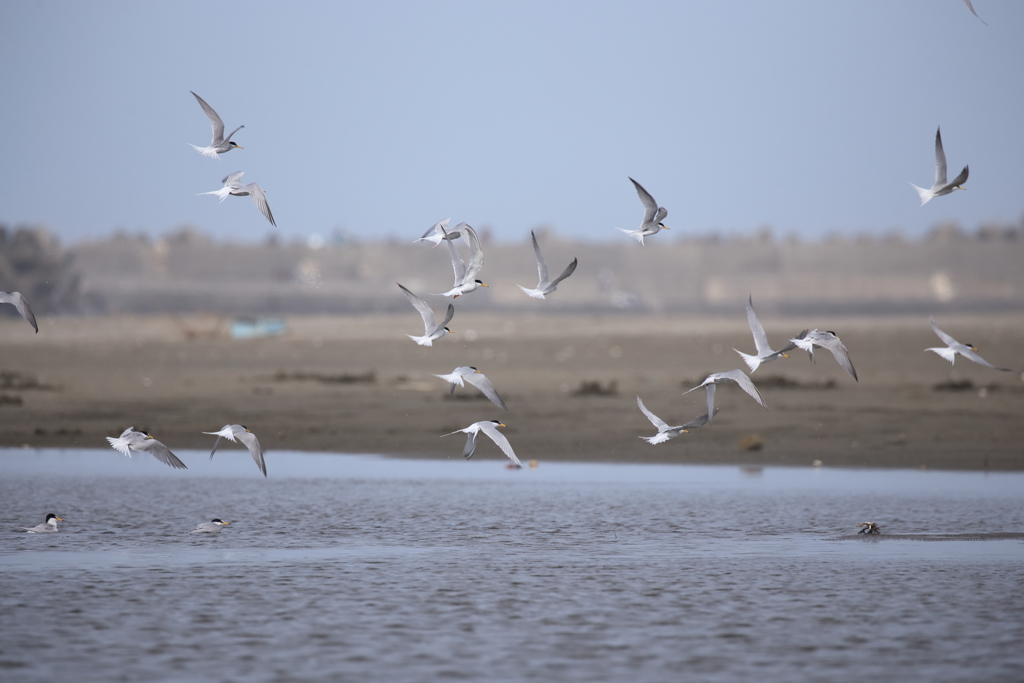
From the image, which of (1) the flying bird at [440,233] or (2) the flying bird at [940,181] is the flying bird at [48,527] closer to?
(1) the flying bird at [440,233]

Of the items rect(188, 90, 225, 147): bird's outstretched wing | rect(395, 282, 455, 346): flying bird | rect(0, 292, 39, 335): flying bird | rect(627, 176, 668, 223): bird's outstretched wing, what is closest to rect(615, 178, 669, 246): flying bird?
rect(627, 176, 668, 223): bird's outstretched wing

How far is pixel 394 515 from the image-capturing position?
15.7m

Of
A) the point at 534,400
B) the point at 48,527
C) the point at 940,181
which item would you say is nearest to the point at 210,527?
the point at 48,527

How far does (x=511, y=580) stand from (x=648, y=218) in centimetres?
514

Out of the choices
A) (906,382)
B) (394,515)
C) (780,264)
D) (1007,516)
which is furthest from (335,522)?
(780,264)

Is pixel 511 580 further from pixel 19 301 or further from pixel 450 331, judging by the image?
pixel 19 301

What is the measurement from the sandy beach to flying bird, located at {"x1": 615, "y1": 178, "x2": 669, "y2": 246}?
6.55 metres

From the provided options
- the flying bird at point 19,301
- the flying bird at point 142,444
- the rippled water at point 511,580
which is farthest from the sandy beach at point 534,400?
the flying bird at point 19,301

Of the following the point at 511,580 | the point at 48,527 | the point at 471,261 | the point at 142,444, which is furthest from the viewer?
the point at 471,261

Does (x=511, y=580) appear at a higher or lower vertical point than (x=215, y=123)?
lower

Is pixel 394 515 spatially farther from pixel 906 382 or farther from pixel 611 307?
pixel 611 307

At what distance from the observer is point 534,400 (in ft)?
92.9

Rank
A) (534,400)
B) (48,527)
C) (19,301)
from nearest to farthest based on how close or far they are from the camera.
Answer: (48,527), (19,301), (534,400)

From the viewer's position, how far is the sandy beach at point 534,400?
22.3m
